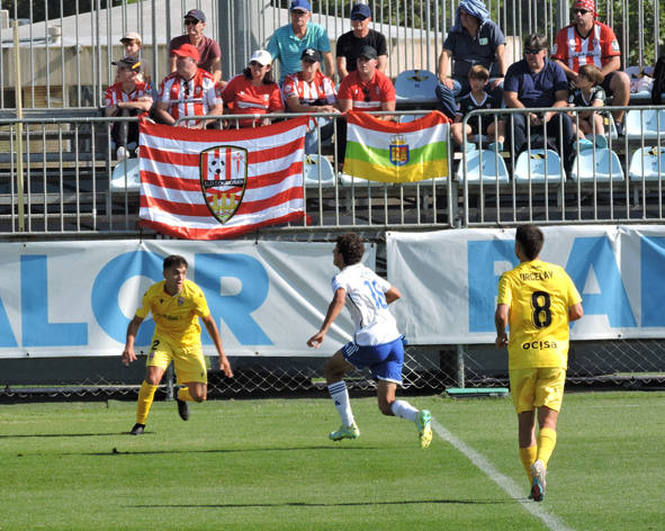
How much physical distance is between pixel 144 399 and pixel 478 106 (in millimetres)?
6110

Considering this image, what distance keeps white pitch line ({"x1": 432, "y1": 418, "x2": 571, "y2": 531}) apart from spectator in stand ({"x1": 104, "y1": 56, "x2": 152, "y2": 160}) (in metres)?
5.35

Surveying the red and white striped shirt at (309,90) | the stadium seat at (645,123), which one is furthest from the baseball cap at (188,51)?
the stadium seat at (645,123)

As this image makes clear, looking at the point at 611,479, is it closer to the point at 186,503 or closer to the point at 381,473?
the point at 381,473

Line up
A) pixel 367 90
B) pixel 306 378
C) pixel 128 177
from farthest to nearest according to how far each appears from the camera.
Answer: pixel 367 90 → pixel 306 378 → pixel 128 177

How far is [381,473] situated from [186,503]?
1658 mm

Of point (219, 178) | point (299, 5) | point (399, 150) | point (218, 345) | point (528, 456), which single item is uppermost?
point (299, 5)

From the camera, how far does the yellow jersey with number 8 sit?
8.20 m

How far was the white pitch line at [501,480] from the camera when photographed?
7.14 metres

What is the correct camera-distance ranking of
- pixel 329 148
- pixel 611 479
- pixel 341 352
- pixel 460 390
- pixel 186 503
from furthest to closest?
pixel 329 148
pixel 460 390
pixel 341 352
pixel 611 479
pixel 186 503

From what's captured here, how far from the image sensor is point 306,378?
15.1 metres

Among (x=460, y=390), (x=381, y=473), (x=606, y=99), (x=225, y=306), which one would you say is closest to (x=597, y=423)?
(x=460, y=390)

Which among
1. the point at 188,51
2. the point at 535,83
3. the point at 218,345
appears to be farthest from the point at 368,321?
the point at 188,51

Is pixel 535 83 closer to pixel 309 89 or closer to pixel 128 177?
pixel 309 89

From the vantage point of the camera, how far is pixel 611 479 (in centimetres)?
870
